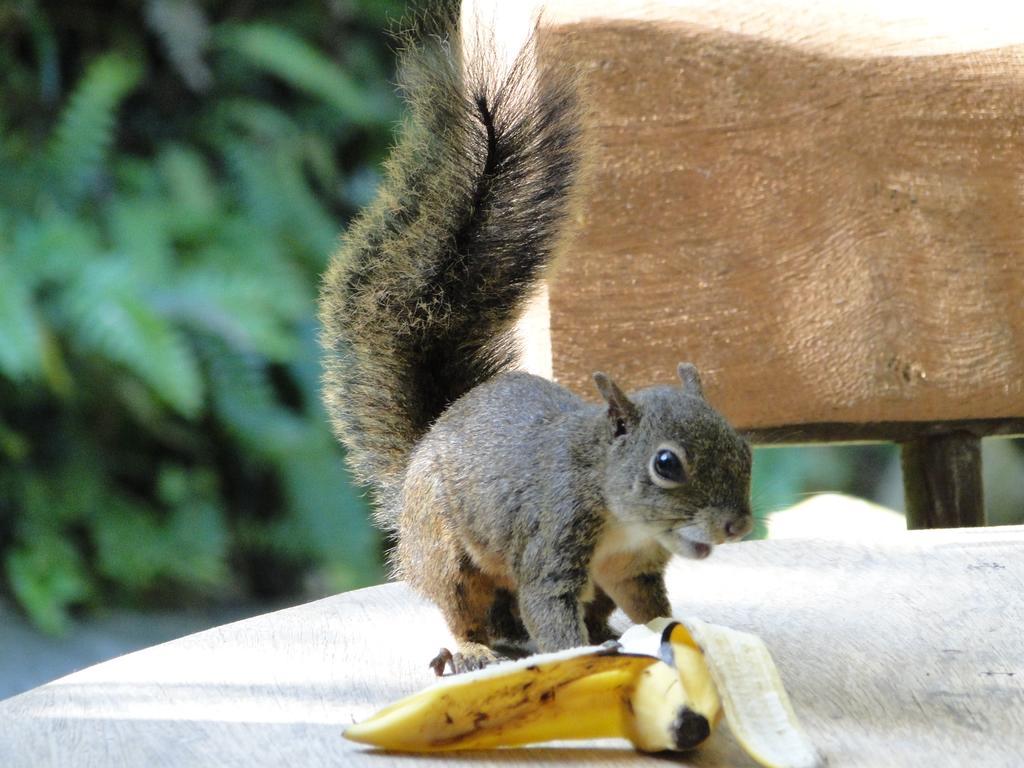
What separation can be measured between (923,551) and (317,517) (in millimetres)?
1704

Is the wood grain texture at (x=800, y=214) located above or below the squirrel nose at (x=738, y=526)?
above

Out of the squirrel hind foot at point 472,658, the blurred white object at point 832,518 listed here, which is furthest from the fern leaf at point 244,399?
the squirrel hind foot at point 472,658

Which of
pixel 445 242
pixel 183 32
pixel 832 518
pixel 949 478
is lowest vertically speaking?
pixel 832 518

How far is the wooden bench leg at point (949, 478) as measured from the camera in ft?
4.14

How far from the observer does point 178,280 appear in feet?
7.68

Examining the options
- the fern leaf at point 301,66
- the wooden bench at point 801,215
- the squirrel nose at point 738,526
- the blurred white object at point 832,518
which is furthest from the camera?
the fern leaf at point 301,66

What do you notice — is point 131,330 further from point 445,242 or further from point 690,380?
point 690,380

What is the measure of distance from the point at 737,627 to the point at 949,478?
519mm

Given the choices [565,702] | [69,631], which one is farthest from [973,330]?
[69,631]

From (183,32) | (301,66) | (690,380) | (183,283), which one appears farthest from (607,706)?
(183,32)

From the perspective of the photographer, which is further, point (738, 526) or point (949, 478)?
point (949, 478)

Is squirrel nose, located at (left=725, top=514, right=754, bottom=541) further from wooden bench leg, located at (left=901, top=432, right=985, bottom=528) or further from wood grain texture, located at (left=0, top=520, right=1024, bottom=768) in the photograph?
wooden bench leg, located at (left=901, top=432, right=985, bottom=528)

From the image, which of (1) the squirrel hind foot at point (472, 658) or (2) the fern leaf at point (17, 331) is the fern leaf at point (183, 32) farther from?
(1) the squirrel hind foot at point (472, 658)

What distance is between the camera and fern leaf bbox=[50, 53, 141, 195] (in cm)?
242
